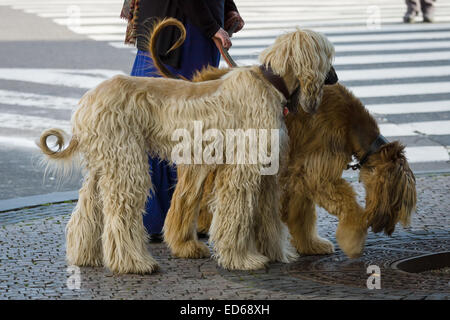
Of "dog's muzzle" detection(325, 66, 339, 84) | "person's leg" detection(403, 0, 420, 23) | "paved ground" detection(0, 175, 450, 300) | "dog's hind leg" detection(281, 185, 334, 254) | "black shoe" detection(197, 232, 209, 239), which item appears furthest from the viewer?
"person's leg" detection(403, 0, 420, 23)

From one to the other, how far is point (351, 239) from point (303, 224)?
0.42 meters

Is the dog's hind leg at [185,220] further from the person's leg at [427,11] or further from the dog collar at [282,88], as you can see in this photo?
the person's leg at [427,11]

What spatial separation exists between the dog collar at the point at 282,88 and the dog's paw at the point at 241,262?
0.99 m

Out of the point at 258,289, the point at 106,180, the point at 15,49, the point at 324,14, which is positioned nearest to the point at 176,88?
the point at 106,180

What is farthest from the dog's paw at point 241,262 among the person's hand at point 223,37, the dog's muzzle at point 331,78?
the person's hand at point 223,37

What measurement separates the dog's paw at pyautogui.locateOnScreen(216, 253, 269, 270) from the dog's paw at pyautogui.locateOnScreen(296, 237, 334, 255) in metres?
0.48

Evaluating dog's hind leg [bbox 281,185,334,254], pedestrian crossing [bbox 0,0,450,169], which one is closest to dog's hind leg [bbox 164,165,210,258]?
dog's hind leg [bbox 281,185,334,254]

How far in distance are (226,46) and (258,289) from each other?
199cm

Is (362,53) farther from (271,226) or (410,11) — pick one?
(271,226)

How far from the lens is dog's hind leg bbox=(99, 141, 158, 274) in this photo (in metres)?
5.47

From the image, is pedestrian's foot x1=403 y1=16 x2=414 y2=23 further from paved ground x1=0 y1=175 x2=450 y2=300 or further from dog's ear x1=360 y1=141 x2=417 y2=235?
dog's ear x1=360 y1=141 x2=417 y2=235

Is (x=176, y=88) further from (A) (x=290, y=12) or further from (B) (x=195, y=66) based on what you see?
(A) (x=290, y=12)

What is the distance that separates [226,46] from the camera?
6.42 m

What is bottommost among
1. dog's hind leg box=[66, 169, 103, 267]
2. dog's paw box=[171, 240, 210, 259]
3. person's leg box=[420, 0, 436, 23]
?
dog's paw box=[171, 240, 210, 259]
